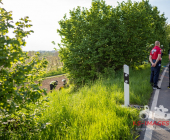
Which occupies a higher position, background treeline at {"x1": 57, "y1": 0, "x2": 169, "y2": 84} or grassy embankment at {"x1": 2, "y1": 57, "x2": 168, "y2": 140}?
background treeline at {"x1": 57, "y1": 0, "x2": 169, "y2": 84}

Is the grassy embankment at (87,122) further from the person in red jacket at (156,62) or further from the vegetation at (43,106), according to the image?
the person in red jacket at (156,62)

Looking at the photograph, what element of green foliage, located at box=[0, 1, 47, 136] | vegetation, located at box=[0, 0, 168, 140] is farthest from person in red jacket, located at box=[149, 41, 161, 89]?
green foliage, located at box=[0, 1, 47, 136]

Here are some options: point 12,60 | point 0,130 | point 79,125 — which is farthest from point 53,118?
point 12,60

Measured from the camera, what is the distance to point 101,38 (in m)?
11.4

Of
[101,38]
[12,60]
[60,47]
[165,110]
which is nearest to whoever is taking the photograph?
[12,60]

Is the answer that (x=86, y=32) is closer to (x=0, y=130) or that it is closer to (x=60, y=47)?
(x=60, y=47)

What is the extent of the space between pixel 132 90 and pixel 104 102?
1877 millimetres

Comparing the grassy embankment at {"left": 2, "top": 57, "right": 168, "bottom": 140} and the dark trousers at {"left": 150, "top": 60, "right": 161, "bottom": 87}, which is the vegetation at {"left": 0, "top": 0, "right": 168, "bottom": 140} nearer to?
the grassy embankment at {"left": 2, "top": 57, "right": 168, "bottom": 140}

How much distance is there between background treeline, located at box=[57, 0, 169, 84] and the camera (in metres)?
11.4

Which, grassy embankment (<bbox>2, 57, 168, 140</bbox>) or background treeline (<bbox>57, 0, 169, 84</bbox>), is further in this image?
background treeline (<bbox>57, 0, 169, 84</bbox>)

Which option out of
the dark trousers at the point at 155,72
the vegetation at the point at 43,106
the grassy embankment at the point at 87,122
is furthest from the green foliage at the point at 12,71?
the dark trousers at the point at 155,72

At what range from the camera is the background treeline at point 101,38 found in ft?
37.4

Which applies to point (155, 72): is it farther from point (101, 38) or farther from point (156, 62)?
point (101, 38)

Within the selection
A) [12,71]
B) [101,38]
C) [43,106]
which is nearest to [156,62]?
[101,38]
